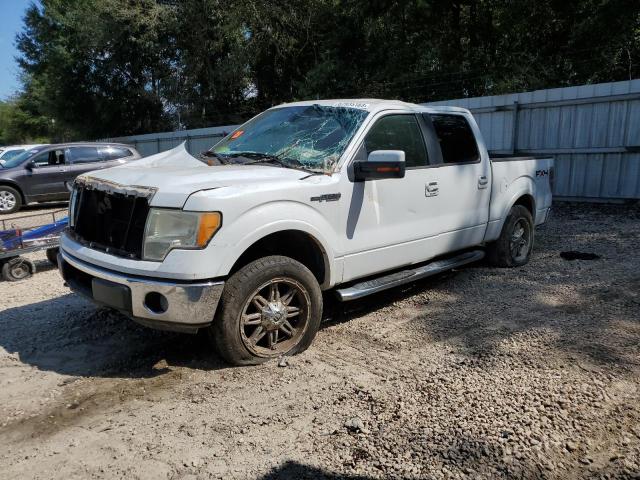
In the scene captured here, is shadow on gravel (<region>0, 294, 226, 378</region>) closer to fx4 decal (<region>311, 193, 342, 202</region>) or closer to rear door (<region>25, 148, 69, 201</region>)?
fx4 decal (<region>311, 193, 342, 202</region>)

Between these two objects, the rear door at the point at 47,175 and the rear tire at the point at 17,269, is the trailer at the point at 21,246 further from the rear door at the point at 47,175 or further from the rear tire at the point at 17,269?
the rear door at the point at 47,175

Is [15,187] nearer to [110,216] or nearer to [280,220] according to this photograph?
[110,216]

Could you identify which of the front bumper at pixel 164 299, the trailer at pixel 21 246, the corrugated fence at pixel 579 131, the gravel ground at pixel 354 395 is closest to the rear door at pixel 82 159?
the trailer at pixel 21 246

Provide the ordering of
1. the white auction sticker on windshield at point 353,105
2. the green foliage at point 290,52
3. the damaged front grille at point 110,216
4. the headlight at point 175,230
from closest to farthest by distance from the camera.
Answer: the headlight at point 175,230, the damaged front grille at point 110,216, the white auction sticker on windshield at point 353,105, the green foliage at point 290,52

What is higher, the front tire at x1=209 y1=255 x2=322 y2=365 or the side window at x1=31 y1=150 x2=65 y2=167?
the side window at x1=31 y1=150 x2=65 y2=167

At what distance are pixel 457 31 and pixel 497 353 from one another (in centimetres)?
1688

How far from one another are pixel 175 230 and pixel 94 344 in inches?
61.8

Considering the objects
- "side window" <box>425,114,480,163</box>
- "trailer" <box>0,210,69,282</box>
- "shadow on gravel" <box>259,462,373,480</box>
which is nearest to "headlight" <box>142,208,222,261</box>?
"shadow on gravel" <box>259,462,373,480</box>

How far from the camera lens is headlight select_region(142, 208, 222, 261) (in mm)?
3391

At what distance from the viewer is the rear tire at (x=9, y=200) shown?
1289 cm

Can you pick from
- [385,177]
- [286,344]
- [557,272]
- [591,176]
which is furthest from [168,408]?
[591,176]

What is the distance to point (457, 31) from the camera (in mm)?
18406

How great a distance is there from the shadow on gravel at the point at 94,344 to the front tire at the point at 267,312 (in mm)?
331

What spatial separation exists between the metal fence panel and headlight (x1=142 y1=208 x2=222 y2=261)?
9.35 meters
